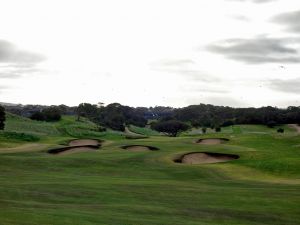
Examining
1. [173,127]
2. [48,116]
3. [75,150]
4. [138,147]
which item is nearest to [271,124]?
[173,127]

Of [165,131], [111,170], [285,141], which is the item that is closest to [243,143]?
[285,141]

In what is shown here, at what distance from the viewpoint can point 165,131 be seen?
503 ft

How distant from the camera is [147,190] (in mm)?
29484

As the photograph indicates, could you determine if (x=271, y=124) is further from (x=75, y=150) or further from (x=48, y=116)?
(x=75, y=150)

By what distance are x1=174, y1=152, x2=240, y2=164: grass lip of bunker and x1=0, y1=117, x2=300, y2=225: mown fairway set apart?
3.55 feet

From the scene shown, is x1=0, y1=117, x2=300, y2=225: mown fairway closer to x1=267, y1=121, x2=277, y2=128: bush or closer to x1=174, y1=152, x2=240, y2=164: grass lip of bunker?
x1=174, y1=152, x2=240, y2=164: grass lip of bunker

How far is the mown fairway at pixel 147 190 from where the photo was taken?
21.0 metres

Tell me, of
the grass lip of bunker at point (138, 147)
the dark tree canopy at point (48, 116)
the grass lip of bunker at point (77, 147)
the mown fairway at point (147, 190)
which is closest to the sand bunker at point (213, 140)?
the grass lip of bunker at point (138, 147)

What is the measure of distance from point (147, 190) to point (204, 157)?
2520cm

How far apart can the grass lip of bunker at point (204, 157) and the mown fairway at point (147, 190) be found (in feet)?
3.55

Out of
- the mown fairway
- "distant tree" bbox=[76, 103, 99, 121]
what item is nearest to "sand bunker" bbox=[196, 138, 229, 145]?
the mown fairway

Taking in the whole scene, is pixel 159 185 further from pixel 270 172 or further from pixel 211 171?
pixel 270 172

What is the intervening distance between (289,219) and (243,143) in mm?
52138

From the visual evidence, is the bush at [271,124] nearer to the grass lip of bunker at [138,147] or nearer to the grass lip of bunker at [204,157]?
the grass lip of bunker at [138,147]
